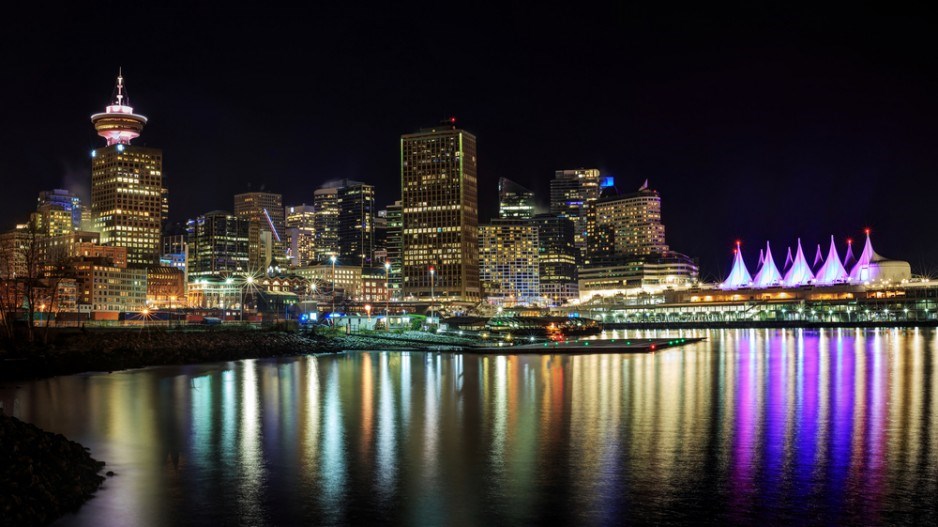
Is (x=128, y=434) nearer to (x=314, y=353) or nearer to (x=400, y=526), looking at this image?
(x=400, y=526)

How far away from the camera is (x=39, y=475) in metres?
18.9

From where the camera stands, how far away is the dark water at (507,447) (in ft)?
58.6

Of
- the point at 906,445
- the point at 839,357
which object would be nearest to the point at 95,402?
the point at 906,445

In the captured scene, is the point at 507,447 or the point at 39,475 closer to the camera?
the point at 39,475

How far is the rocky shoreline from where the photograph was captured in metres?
17.0

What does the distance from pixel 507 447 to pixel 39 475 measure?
40.5ft

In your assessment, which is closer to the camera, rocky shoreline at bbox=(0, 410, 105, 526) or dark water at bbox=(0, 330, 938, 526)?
rocky shoreline at bbox=(0, 410, 105, 526)

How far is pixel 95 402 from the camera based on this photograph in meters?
36.8

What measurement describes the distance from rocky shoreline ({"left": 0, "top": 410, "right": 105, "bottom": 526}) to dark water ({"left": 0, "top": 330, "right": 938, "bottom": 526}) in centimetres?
64

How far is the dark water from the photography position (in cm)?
A: 1786

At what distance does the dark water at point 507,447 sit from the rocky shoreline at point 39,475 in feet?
2.11

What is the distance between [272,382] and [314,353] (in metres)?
33.2

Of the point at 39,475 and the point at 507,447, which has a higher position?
the point at 39,475

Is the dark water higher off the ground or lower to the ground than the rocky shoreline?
lower
